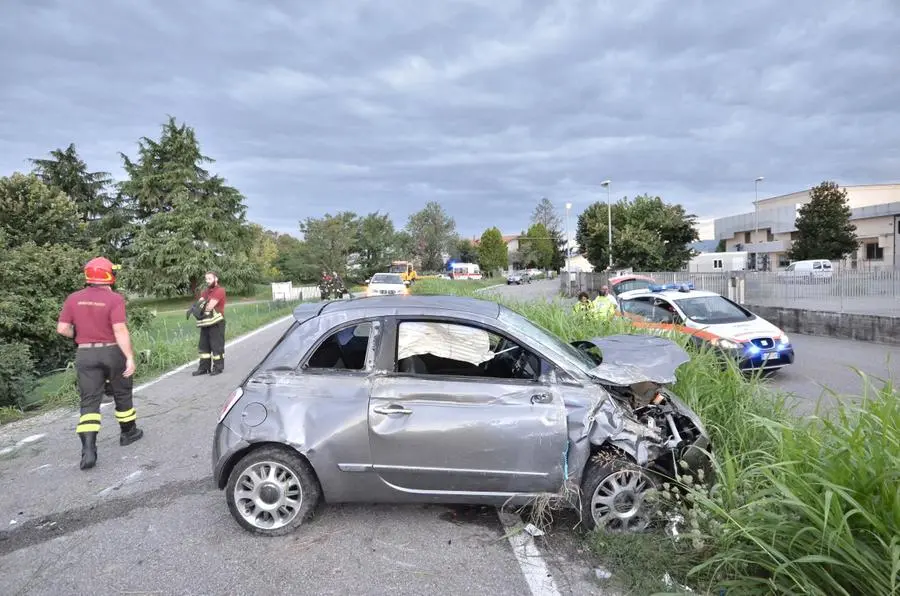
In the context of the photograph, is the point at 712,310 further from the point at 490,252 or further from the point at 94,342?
the point at 490,252

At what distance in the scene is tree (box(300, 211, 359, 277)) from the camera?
4028 centimetres

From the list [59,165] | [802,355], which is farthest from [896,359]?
[59,165]

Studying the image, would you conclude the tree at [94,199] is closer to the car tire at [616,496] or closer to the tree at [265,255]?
the tree at [265,255]

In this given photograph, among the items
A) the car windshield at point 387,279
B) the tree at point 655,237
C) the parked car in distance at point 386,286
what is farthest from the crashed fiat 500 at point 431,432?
the tree at point 655,237

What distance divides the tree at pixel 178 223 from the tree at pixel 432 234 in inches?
1341

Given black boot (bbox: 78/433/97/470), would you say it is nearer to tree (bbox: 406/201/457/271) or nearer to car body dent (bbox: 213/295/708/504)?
car body dent (bbox: 213/295/708/504)

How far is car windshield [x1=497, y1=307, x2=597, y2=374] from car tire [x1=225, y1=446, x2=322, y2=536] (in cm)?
173

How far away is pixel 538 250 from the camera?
9331 centimetres

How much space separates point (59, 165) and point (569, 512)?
54.9 meters

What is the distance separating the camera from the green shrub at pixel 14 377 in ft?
24.5

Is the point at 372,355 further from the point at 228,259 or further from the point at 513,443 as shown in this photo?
the point at 228,259

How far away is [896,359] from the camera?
10125mm

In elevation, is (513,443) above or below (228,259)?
below

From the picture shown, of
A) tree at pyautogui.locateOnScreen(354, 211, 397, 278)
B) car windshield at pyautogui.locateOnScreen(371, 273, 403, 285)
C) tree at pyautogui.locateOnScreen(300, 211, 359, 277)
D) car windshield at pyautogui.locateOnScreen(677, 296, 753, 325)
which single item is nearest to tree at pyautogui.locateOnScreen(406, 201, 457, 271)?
tree at pyautogui.locateOnScreen(354, 211, 397, 278)
